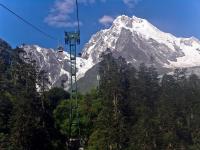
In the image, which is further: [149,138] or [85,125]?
[85,125]

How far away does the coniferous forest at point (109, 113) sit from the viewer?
254ft

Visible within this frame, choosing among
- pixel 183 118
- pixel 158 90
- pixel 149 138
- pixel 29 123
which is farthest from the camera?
pixel 158 90

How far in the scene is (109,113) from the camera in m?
84.2

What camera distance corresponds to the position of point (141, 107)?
93312 mm

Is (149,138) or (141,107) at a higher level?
(141,107)

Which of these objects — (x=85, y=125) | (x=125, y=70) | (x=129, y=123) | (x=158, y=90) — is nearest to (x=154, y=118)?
(x=129, y=123)

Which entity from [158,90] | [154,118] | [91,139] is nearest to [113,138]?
[91,139]

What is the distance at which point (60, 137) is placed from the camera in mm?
89438

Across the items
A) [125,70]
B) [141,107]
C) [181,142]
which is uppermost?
[125,70]

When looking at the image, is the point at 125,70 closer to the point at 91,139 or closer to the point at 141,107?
the point at 141,107

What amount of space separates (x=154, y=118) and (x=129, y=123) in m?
5.20

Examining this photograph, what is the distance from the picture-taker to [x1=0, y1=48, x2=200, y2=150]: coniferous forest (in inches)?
3049

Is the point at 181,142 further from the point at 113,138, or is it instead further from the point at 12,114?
the point at 12,114

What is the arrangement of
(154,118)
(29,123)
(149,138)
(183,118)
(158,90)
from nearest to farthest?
(29,123) < (149,138) < (154,118) < (183,118) < (158,90)
